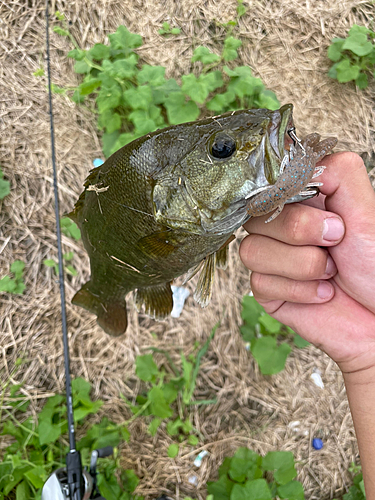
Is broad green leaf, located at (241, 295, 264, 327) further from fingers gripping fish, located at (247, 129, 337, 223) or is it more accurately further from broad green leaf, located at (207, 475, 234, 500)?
fingers gripping fish, located at (247, 129, 337, 223)

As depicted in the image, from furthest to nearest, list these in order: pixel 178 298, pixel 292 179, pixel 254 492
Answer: pixel 178 298, pixel 254 492, pixel 292 179

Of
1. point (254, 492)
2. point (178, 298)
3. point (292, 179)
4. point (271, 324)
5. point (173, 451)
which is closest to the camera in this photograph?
point (292, 179)

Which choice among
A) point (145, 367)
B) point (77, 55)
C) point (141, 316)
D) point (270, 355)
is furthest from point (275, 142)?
point (77, 55)

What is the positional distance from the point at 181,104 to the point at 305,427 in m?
2.77

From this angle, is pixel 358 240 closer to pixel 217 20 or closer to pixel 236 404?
pixel 236 404

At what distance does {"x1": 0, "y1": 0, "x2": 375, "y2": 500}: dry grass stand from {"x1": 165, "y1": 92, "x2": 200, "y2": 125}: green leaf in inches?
22.7

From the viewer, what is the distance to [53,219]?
3146mm

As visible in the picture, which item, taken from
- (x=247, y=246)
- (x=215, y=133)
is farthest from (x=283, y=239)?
(x=215, y=133)

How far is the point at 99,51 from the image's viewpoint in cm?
300

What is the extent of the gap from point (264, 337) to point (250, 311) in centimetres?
25

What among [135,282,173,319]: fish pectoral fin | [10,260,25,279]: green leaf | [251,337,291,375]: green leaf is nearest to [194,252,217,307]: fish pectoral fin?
[135,282,173,319]: fish pectoral fin

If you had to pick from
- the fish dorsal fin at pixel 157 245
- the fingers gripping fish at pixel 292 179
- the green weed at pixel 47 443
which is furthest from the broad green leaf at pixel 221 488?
the fingers gripping fish at pixel 292 179

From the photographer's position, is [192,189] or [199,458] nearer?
[192,189]

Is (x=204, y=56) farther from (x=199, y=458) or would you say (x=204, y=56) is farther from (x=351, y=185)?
(x=199, y=458)
